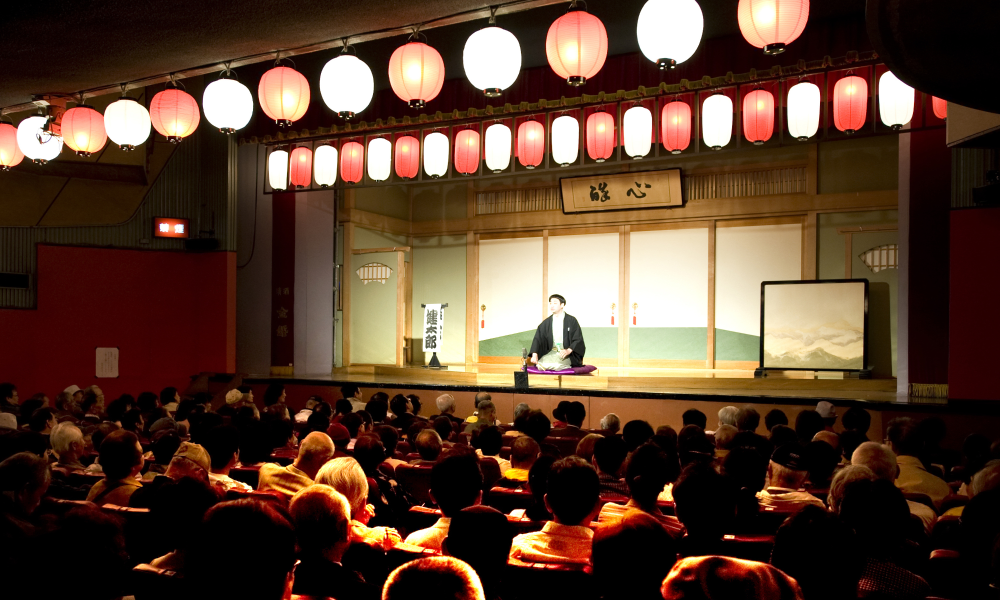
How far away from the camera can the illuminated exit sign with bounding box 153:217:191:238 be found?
29.9 ft

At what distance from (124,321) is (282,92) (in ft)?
17.0

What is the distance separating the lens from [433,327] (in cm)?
1066

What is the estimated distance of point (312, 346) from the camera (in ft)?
→ 31.7

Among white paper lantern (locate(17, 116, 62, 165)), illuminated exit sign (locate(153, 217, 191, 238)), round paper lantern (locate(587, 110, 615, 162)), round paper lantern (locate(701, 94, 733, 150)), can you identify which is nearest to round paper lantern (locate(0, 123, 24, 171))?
white paper lantern (locate(17, 116, 62, 165))

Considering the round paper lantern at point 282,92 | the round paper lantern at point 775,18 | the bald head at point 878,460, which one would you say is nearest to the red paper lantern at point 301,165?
the round paper lantern at point 282,92

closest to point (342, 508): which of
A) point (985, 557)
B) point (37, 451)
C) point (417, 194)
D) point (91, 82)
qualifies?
point (985, 557)

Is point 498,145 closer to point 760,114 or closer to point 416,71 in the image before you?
point 760,114

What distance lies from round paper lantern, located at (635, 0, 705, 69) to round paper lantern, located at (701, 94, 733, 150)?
303cm

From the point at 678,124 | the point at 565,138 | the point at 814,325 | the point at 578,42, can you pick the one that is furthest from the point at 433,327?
the point at 578,42

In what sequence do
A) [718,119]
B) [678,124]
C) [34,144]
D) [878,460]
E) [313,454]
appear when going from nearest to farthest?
1. [878,460]
2. [313,454]
3. [34,144]
4. [718,119]
5. [678,124]

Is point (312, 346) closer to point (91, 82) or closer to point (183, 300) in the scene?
point (183, 300)

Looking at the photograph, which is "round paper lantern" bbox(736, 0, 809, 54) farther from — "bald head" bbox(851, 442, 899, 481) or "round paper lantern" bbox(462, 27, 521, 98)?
"bald head" bbox(851, 442, 899, 481)

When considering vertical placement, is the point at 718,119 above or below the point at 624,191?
above

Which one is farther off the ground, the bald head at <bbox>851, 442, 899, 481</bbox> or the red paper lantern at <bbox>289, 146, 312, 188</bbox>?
the red paper lantern at <bbox>289, 146, 312, 188</bbox>
